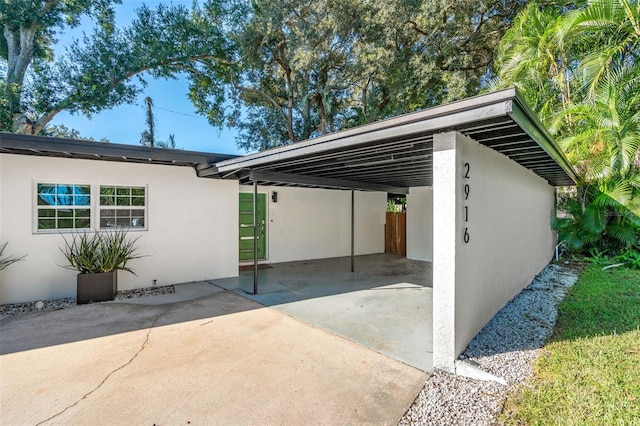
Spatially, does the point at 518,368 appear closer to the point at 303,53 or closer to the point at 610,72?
the point at 610,72

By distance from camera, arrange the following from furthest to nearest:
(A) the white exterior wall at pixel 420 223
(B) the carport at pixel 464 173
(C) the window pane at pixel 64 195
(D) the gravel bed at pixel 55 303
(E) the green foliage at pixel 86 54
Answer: (E) the green foliage at pixel 86 54 → (A) the white exterior wall at pixel 420 223 → (C) the window pane at pixel 64 195 → (D) the gravel bed at pixel 55 303 → (B) the carport at pixel 464 173

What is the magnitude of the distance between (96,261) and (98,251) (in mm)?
320

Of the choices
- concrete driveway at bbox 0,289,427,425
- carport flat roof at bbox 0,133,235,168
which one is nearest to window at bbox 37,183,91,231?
carport flat roof at bbox 0,133,235,168

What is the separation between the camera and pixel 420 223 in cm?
1061

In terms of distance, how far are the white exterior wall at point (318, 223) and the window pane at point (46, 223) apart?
429 centimetres

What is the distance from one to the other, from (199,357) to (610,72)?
11.4 metres

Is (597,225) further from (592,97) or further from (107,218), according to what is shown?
(107,218)

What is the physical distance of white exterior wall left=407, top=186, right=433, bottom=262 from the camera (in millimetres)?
10398

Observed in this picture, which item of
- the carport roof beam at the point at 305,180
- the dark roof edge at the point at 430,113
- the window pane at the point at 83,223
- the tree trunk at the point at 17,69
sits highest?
the tree trunk at the point at 17,69

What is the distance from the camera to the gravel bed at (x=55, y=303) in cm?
522

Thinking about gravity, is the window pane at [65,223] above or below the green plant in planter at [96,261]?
above

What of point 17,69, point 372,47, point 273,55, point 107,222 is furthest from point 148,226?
point 17,69

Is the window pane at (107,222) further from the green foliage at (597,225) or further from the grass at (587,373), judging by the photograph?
the green foliage at (597,225)

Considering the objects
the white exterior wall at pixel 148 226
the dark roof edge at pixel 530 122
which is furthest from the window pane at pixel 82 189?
the dark roof edge at pixel 530 122
